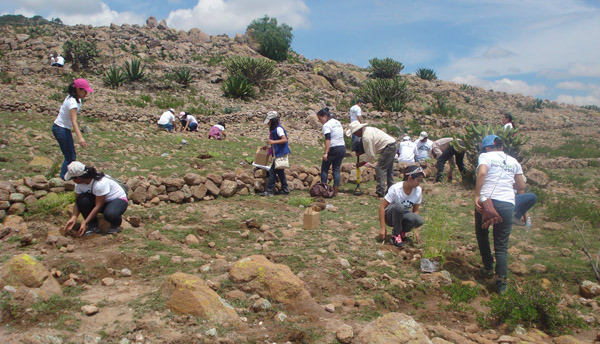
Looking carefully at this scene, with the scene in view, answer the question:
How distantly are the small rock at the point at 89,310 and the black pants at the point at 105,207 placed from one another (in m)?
1.78

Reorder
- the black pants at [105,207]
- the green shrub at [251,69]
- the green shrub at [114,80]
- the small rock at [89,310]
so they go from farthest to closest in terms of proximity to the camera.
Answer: the green shrub at [251,69], the green shrub at [114,80], the black pants at [105,207], the small rock at [89,310]

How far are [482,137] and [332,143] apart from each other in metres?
3.76

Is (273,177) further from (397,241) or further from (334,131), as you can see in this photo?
(397,241)

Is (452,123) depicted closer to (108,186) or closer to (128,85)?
(128,85)

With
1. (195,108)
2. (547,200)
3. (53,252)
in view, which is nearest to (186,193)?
(53,252)

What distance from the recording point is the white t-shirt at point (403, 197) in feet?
15.8

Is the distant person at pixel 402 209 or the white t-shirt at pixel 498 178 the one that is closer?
the white t-shirt at pixel 498 178

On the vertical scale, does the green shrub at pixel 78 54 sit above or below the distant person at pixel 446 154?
above

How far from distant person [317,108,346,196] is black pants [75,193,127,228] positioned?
11.5 feet

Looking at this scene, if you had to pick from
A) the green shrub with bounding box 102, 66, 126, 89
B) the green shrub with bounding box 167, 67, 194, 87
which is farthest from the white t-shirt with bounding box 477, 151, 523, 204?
the green shrub with bounding box 167, 67, 194, 87

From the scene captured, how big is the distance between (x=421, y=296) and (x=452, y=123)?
1786cm

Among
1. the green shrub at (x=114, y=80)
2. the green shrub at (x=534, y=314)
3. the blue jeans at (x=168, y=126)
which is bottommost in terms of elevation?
the green shrub at (x=534, y=314)

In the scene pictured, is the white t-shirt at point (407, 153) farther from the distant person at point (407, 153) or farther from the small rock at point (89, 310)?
the small rock at point (89, 310)

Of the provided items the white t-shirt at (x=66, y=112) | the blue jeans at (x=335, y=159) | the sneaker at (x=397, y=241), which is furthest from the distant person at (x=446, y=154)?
the white t-shirt at (x=66, y=112)
